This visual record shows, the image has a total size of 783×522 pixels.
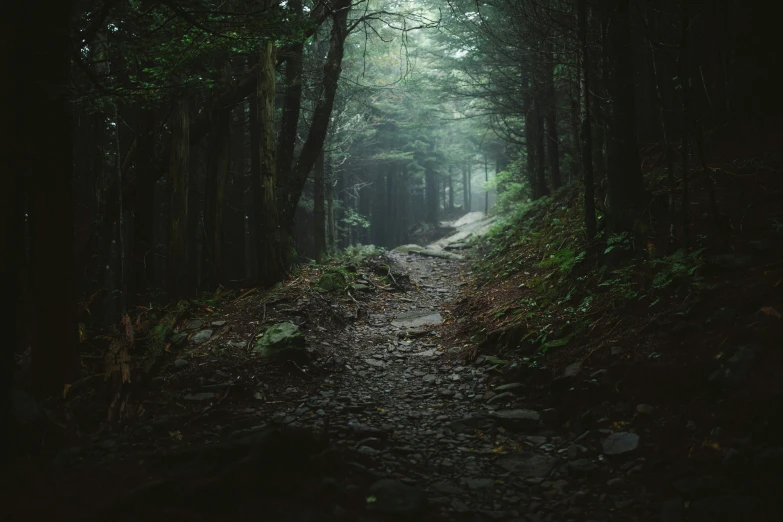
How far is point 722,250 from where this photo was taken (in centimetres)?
497

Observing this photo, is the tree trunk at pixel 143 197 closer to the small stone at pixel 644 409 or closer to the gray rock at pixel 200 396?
the gray rock at pixel 200 396

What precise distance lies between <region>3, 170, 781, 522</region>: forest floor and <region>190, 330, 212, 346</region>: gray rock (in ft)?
0.14

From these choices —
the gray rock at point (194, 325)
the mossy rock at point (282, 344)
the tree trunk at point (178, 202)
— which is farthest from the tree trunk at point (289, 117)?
the mossy rock at point (282, 344)

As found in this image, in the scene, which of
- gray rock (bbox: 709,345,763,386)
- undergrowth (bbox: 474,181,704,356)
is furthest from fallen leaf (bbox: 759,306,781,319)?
undergrowth (bbox: 474,181,704,356)

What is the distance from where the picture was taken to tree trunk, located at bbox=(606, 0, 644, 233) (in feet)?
21.1

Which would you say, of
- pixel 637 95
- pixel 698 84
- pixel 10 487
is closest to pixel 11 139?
pixel 10 487

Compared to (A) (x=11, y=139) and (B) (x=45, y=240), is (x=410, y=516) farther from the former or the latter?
(B) (x=45, y=240)

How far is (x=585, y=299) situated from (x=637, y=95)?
6619mm

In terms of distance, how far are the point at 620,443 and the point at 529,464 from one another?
75cm

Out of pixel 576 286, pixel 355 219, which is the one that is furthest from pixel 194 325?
pixel 355 219

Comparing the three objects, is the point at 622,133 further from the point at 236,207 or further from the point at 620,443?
the point at 236,207

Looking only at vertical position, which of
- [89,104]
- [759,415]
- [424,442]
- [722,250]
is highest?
[89,104]

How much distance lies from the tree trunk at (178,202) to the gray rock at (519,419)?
7.35 meters

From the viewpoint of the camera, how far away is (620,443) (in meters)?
3.57
